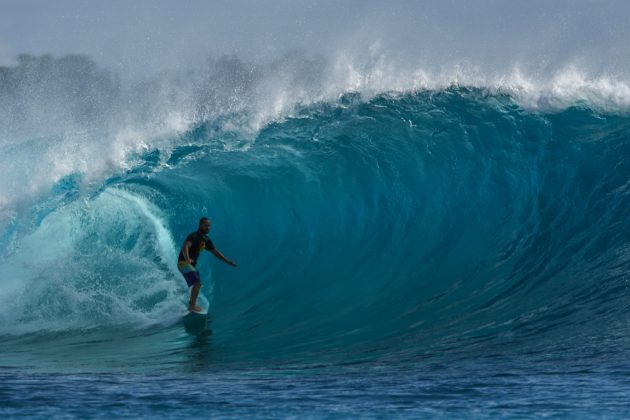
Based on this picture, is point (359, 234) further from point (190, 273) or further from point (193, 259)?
point (190, 273)

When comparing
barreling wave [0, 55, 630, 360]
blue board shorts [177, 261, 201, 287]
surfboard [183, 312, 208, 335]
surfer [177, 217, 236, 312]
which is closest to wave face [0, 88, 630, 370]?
barreling wave [0, 55, 630, 360]

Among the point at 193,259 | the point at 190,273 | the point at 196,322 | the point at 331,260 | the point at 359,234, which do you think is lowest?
the point at 196,322

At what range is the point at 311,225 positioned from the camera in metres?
13.0

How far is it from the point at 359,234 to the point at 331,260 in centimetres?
84

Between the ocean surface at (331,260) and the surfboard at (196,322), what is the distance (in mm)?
154

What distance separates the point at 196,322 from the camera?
32.6ft

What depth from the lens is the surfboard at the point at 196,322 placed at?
31.3ft

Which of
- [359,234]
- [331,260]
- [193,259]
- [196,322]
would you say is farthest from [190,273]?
[359,234]

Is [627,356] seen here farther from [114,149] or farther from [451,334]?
[114,149]

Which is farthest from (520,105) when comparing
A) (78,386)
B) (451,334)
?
(78,386)

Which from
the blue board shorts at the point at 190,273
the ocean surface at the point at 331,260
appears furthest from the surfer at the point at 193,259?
the ocean surface at the point at 331,260

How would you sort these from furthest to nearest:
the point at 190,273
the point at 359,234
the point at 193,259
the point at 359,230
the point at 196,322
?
the point at 359,230 < the point at 359,234 < the point at 193,259 < the point at 190,273 < the point at 196,322

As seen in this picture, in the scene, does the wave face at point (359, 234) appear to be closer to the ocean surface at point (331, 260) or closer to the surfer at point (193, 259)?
the ocean surface at point (331, 260)

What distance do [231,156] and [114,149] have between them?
1.90 metres
